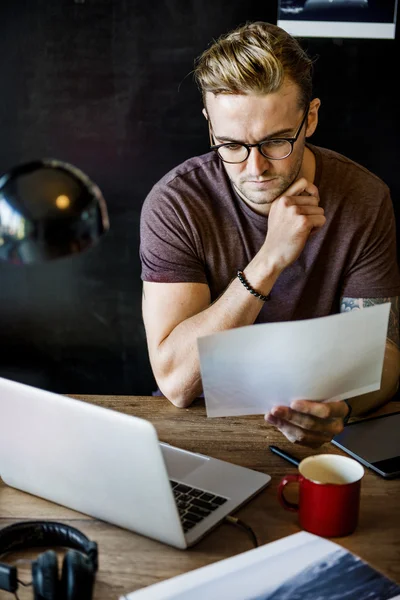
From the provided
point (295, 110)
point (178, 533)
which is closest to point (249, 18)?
point (295, 110)

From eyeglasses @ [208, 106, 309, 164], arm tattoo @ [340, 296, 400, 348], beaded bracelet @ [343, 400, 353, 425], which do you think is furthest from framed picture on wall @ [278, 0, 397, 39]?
beaded bracelet @ [343, 400, 353, 425]

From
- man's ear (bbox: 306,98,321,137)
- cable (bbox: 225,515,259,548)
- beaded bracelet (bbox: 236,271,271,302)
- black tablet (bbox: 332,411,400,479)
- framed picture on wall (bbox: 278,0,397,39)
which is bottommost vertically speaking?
black tablet (bbox: 332,411,400,479)

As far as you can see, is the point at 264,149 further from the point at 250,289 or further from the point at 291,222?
the point at 250,289

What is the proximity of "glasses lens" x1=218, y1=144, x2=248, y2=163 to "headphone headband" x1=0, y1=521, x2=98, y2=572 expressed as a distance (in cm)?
94

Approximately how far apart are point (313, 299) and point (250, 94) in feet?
1.73

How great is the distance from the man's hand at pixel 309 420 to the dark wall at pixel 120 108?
4.51 ft

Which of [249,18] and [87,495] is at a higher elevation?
[249,18]

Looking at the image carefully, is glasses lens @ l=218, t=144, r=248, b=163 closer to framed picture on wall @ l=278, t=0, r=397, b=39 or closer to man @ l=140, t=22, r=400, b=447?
man @ l=140, t=22, r=400, b=447

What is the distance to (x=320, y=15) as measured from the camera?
7.72 feet

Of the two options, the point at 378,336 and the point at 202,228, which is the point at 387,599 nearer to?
the point at 378,336

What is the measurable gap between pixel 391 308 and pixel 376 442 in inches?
19.7

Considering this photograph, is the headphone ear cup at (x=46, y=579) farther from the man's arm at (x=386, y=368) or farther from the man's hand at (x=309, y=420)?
the man's arm at (x=386, y=368)

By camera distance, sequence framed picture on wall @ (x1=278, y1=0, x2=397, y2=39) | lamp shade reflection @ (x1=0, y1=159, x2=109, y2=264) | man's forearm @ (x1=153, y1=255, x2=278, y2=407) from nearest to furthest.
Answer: lamp shade reflection @ (x1=0, y1=159, x2=109, y2=264)
man's forearm @ (x1=153, y1=255, x2=278, y2=407)
framed picture on wall @ (x1=278, y1=0, x2=397, y2=39)

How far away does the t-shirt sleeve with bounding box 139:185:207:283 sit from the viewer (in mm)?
1691
